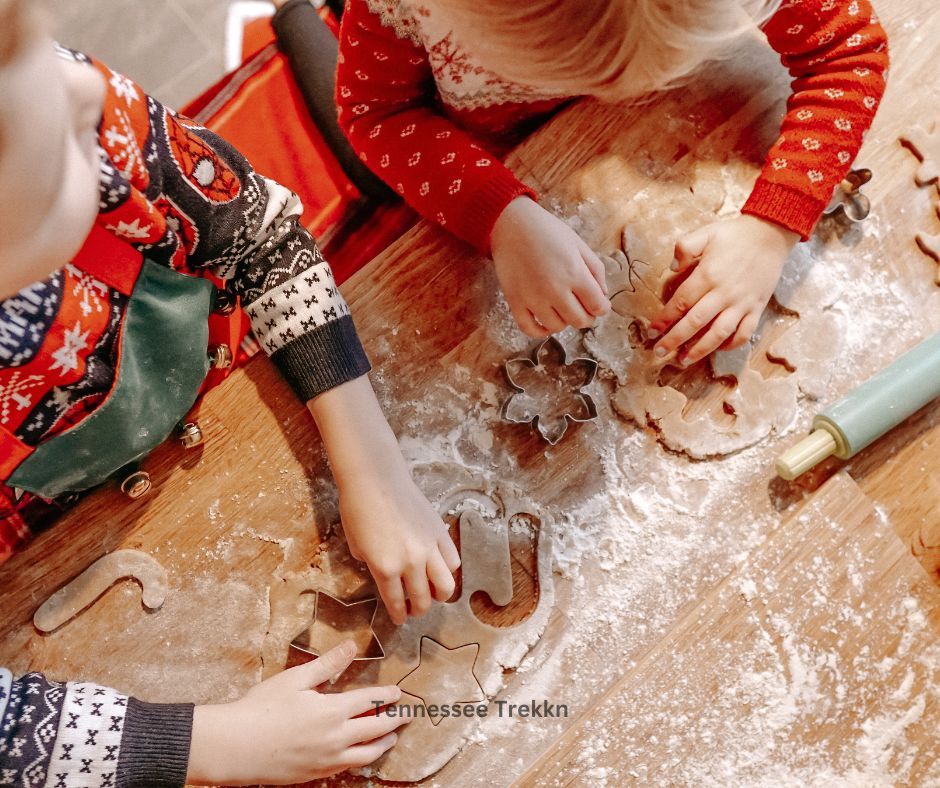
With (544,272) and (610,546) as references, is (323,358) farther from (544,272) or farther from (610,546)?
(610,546)

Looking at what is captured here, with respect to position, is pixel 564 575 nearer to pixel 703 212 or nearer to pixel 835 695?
pixel 835 695

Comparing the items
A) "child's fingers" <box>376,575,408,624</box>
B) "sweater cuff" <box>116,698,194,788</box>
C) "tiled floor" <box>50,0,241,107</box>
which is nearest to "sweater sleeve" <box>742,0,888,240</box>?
"child's fingers" <box>376,575,408,624</box>

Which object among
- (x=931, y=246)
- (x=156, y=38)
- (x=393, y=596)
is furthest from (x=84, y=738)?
(x=156, y=38)

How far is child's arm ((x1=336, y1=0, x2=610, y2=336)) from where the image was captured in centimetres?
70

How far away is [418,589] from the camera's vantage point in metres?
0.65

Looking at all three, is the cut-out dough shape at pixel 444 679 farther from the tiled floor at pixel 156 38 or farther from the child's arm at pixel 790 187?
the tiled floor at pixel 156 38

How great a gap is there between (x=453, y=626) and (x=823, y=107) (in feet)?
2.06

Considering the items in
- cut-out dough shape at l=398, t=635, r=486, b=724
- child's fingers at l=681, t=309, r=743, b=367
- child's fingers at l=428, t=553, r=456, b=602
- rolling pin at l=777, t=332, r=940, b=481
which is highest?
child's fingers at l=428, t=553, r=456, b=602

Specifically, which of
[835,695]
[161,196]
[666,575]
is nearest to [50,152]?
[161,196]

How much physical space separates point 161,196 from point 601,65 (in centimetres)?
37

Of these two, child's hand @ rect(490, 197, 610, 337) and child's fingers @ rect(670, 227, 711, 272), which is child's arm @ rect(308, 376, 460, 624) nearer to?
child's hand @ rect(490, 197, 610, 337)

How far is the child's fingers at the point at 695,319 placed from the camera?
0.70 metres

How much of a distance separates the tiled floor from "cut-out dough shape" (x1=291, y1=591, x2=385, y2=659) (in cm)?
108

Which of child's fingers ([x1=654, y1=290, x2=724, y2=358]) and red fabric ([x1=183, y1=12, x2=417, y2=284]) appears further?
red fabric ([x1=183, y1=12, x2=417, y2=284])
